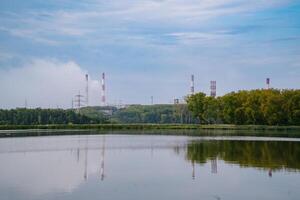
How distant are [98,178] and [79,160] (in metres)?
9.27

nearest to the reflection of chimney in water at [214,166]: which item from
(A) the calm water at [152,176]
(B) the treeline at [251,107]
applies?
(A) the calm water at [152,176]

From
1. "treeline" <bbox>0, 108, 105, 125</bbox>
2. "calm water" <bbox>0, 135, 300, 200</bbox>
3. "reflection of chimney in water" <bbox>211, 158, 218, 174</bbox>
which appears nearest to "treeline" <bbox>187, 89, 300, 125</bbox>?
"treeline" <bbox>0, 108, 105, 125</bbox>

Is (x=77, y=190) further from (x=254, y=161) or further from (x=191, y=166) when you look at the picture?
(x=254, y=161)

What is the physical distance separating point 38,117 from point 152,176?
384 feet

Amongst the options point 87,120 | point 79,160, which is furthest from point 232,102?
point 79,160

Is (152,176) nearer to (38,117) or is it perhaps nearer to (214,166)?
(214,166)

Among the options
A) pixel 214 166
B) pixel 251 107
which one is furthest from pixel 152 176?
pixel 251 107

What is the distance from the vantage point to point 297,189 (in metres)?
18.5

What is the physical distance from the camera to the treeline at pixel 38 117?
137 meters

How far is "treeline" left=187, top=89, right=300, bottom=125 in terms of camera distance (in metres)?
91.3

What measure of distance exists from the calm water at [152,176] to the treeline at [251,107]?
58.1 meters

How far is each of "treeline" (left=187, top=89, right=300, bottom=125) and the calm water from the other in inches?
2289

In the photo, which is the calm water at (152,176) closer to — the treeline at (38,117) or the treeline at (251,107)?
the treeline at (251,107)

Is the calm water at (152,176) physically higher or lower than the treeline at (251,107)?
lower
